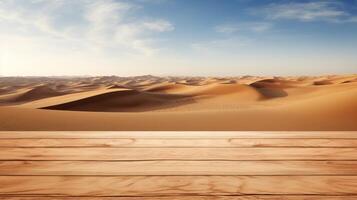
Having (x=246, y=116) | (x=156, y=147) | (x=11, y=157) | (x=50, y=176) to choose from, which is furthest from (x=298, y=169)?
(x=246, y=116)

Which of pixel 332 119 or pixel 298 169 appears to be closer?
pixel 298 169

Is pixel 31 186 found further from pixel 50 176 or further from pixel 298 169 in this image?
pixel 298 169

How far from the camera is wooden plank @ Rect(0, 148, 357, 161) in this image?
2221 millimetres

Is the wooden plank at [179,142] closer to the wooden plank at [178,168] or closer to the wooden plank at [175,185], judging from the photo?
the wooden plank at [178,168]

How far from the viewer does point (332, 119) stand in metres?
8.26

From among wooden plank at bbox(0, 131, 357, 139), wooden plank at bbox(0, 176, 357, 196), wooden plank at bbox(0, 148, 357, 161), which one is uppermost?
wooden plank at bbox(0, 131, 357, 139)

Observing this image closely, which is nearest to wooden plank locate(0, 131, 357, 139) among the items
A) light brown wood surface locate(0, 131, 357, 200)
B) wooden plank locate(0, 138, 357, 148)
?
light brown wood surface locate(0, 131, 357, 200)

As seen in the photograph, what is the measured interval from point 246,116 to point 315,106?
8.55 feet

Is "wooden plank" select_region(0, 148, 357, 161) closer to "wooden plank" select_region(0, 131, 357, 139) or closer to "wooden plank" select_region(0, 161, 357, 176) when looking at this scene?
"wooden plank" select_region(0, 161, 357, 176)

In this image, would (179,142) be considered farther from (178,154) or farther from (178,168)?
(178,168)

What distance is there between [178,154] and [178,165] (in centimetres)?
23

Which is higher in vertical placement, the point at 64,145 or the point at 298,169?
the point at 64,145

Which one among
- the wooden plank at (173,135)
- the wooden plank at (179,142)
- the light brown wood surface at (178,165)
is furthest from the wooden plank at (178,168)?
the wooden plank at (173,135)

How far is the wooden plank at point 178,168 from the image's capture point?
1935 millimetres
